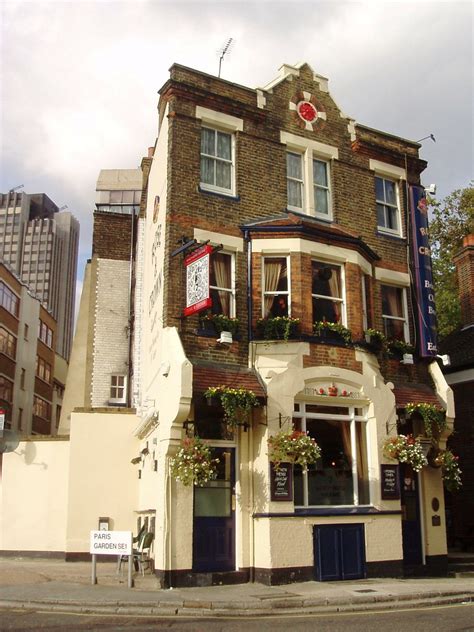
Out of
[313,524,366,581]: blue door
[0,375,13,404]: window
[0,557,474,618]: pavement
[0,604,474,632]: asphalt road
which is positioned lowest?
[0,604,474,632]: asphalt road

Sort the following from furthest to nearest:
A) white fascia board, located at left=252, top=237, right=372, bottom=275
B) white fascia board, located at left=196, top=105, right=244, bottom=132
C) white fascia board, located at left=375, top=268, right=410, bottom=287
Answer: white fascia board, located at left=375, top=268, right=410, bottom=287
white fascia board, located at left=196, top=105, right=244, bottom=132
white fascia board, located at left=252, top=237, right=372, bottom=275

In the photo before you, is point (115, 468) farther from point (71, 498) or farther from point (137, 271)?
point (137, 271)

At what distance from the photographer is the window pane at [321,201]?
1817 centimetres

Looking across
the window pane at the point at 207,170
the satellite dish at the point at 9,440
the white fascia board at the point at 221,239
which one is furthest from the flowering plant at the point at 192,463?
the satellite dish at the point at 9,440

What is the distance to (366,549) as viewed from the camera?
595 inches

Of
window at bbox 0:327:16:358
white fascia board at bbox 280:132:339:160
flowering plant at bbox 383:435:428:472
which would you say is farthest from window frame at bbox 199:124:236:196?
window at bbox 0:327:16:358

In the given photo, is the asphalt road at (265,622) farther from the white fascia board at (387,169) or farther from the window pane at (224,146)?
the white fascia board at (387,169)

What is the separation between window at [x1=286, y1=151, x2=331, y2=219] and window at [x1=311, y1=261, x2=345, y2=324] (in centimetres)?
178

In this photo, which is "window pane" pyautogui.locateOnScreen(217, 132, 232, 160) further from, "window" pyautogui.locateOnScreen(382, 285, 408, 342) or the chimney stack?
the chimney stack

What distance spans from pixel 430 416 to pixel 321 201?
6191 mm

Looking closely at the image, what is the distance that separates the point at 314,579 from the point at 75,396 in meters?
12.8

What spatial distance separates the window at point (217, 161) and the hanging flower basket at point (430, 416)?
6851 millimetres

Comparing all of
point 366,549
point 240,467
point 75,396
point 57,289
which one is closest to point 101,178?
point 75,396

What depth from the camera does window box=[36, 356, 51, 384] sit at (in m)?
48.7
